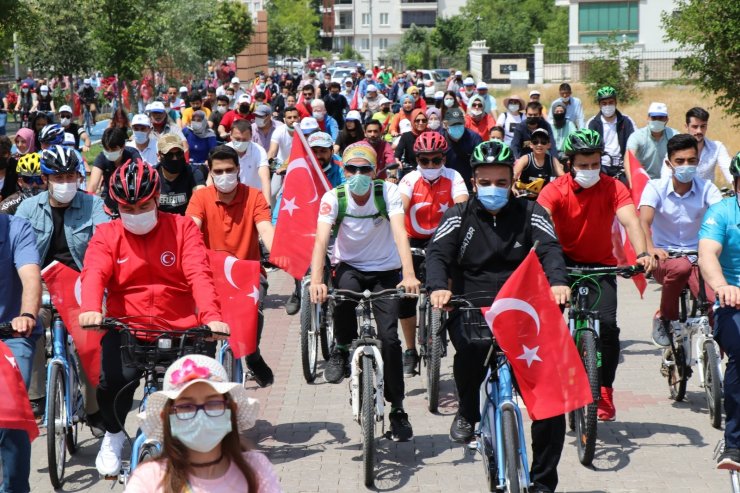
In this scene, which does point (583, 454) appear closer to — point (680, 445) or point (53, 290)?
point (680, 445)

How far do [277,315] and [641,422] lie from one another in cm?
562

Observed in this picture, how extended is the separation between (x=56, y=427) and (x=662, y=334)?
4656 mm

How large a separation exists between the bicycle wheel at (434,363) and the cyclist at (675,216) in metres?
1.69

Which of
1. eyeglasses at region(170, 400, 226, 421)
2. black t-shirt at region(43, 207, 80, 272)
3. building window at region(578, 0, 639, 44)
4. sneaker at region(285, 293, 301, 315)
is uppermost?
building window at region(578, 0, 639, 44)

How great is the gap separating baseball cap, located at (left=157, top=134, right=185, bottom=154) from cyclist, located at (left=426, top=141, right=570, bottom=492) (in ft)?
13.7

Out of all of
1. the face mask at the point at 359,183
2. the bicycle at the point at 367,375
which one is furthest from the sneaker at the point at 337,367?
the face mask at the point at 359,183

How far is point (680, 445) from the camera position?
852cm

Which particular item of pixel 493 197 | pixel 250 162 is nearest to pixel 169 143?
pixel 250 162

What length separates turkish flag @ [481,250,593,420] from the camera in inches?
253

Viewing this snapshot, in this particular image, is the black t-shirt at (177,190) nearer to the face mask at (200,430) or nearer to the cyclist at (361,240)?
the cyclist at (361,240)

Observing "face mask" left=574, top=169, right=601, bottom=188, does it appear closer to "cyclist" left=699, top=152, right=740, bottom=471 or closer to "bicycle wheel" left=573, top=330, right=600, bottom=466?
"bicycle wheel" left=573, top=330, right=600, bottom=466

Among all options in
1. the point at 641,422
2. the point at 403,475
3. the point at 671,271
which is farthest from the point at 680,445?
the point at 403,475

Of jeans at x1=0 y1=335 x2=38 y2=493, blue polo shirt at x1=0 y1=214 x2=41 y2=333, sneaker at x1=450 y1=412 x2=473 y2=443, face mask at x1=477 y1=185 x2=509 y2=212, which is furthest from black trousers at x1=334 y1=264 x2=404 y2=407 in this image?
jeans at x1=0 y1=335 x2=38 y2=493

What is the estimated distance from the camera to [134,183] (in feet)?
21.9
